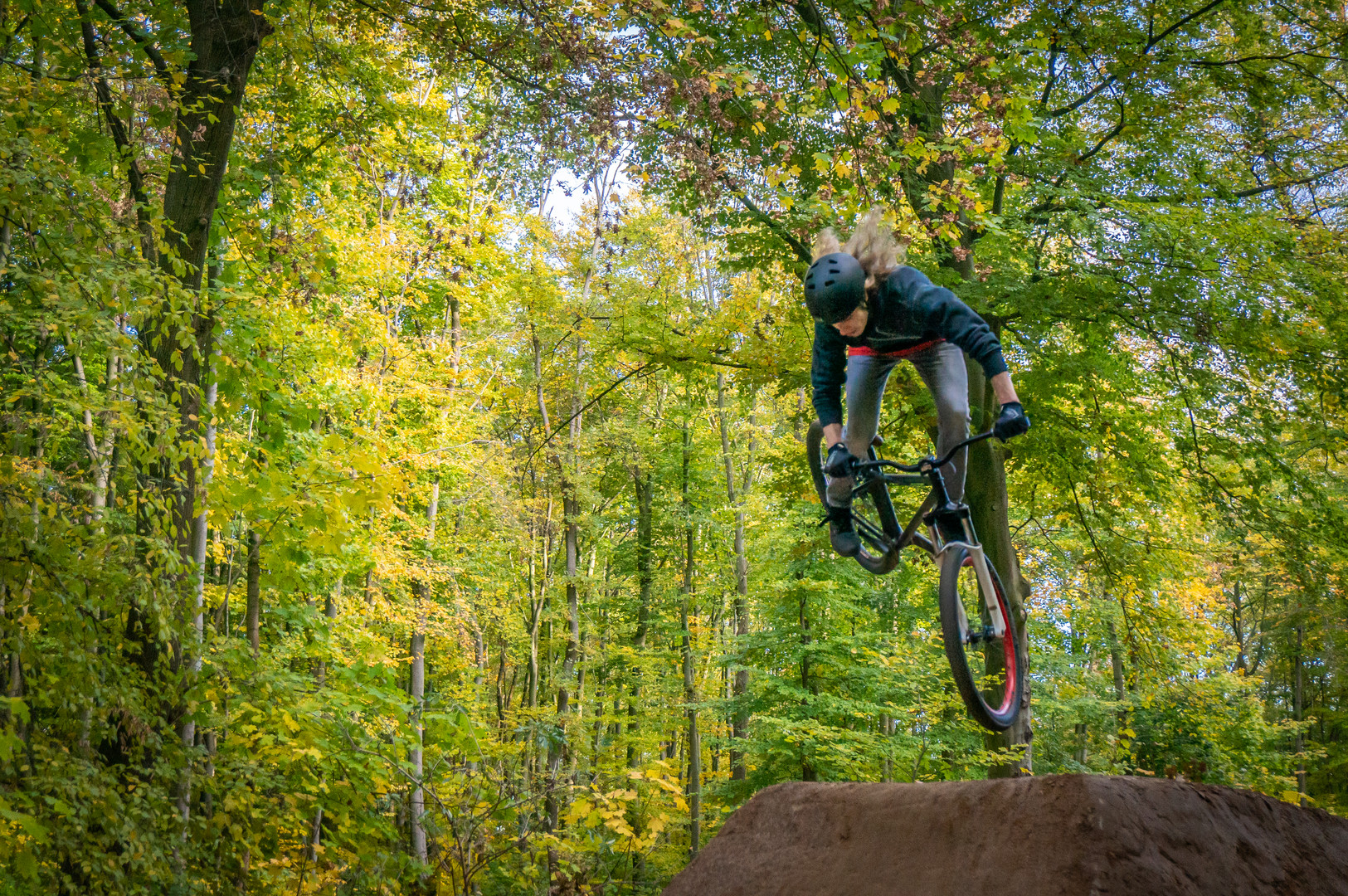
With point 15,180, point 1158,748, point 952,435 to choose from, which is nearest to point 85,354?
point 15,180

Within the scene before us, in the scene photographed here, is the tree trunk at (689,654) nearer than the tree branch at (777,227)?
No

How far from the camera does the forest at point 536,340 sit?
4.16m

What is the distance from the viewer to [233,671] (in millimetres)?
5133

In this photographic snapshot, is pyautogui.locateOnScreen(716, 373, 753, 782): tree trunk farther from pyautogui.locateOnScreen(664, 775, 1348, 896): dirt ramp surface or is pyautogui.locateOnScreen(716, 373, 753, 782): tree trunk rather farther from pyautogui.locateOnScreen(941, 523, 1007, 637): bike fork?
pyautogui.locateOnScreen(941, 523, 1007, 637): bike fork

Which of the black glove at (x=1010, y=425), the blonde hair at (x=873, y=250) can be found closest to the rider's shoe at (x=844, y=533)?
the black glove at (x=1010, y=425)

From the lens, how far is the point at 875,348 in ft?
12.1

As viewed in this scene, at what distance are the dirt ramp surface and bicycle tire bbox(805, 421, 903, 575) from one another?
38.0 inches

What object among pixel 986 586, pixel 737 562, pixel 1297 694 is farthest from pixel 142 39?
pixel 1297 694

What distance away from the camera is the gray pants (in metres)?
3.54

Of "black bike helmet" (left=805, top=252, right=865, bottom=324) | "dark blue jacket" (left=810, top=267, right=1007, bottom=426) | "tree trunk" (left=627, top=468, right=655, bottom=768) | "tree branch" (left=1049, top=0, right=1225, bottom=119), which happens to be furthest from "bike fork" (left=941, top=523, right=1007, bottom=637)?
"tree trunk" (left=627, top=468, right=655, bottom=768)

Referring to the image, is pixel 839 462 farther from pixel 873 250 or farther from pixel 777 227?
pixel 777 227

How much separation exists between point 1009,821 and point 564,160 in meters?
4.53

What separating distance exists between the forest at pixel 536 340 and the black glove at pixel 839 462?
1.44 metres

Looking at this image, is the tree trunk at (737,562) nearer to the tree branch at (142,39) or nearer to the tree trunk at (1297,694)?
the tree branch at (142,39)
